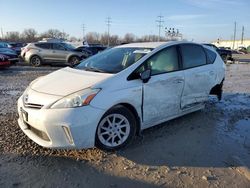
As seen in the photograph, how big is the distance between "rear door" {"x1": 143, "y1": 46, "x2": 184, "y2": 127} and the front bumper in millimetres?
1004

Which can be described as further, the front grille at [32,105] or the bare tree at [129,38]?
the bare tree at [129,38]

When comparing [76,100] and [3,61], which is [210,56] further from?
[3,61]

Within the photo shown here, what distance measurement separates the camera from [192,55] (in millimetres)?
5801

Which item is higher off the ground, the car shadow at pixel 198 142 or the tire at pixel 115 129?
the tire at pixel 115 129

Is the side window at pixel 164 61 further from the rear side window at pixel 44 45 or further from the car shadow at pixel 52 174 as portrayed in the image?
the rear side window at pixel 44 45

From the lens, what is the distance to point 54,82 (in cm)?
441

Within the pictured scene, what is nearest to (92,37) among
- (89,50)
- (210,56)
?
(89,50)

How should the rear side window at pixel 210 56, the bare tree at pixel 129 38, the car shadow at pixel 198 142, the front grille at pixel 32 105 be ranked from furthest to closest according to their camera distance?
1. the bare tree at pixel 129 38
2. the rear side window at pixel 210 56
3. the car shadow at pixel 198 142
4. the front grille at pixel 32 105

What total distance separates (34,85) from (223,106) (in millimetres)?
4775

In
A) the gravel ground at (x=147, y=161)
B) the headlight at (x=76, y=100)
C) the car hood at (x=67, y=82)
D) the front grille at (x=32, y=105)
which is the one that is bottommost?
the gravel ground at (x=147, y=161)

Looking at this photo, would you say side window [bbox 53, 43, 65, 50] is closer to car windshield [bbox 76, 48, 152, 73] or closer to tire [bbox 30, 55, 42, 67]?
tire [bbox 30, 55, 42, 67]

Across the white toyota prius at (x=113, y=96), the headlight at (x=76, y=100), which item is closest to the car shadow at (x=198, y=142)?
the white toyota prius at (x=113, y=96)

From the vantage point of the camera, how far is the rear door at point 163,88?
457 cm

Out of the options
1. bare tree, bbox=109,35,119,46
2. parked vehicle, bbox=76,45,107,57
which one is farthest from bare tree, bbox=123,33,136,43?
parked vehicle, bbox=76,45,107,57
